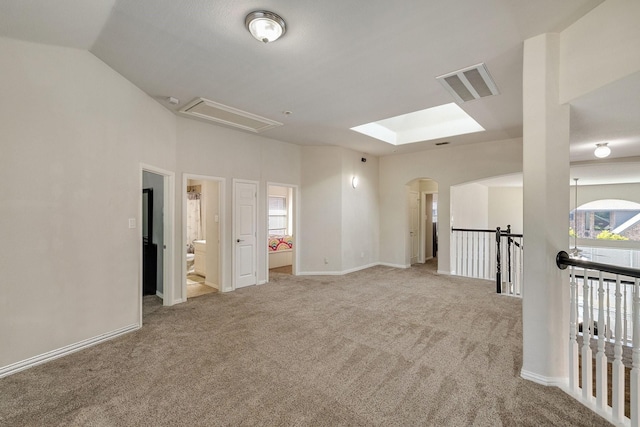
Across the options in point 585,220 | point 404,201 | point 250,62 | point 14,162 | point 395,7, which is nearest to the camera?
point 395,7

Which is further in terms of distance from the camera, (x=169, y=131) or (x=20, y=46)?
(x=169, y=131)

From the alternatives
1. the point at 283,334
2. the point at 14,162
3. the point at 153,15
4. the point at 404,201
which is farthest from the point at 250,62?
the point at 404,201

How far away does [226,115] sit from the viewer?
14.2 feet

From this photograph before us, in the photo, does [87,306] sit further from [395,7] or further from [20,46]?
[395,7]

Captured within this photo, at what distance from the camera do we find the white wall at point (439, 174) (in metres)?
5.64

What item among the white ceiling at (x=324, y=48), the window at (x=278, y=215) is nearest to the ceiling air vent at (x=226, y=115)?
the white ceiling at (x=324, y=48)

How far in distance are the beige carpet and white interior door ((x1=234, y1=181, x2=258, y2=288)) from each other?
123 centimetres

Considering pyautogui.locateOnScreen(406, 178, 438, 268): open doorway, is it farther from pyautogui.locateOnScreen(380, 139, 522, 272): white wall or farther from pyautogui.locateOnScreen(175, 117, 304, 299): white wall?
pyautogui.locateOnScreen(175, 117, 304, 299): white wall

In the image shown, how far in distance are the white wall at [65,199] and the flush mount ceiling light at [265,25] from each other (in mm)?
1872

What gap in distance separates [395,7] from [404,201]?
532 cm

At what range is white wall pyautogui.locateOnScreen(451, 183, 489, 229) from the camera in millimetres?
7152

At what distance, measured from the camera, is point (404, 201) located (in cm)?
703

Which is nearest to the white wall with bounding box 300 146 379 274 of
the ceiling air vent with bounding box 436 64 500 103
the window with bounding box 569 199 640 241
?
the ceiling air vent with bounding box 436 64 500 103

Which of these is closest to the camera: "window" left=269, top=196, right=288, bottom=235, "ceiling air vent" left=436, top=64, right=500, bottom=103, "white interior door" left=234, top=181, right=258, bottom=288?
"ceiling air vent" left=436, top=64, right=500, bottom=103
